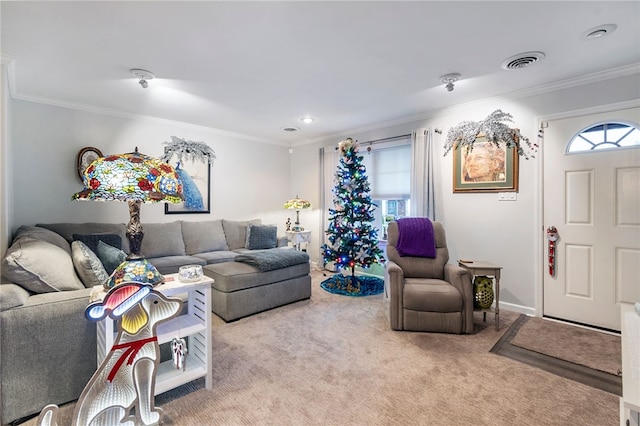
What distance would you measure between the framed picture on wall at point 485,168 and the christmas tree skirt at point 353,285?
5.85 feet

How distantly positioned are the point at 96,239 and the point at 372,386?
3.26 m

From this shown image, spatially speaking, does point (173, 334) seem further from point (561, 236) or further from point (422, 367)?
point (561, 236)

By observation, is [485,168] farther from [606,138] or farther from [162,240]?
[162,240]

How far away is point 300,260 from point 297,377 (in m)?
1.73

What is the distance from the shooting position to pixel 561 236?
3.13 meters

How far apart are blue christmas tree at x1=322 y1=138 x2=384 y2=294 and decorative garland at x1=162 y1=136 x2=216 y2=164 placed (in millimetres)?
2247

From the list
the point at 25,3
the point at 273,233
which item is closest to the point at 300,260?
the point at 273,233

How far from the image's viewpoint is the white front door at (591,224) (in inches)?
109

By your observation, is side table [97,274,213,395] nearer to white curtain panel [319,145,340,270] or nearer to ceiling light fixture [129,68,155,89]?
ceiling light fixture [129,68,155,89]

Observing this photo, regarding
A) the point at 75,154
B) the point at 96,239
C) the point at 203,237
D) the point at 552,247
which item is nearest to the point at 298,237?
the point at 203,237

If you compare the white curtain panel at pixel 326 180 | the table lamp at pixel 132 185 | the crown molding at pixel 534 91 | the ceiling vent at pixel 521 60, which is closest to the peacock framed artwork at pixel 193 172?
the white curtain panel at pixel 326 180

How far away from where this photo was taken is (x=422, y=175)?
410cm

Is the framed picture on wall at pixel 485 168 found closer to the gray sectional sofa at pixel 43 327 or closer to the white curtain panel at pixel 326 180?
the white curtain panel at pixel 326 180

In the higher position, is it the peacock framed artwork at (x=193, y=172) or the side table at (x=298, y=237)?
the peacock framed artwork at (x=193, y=172)
